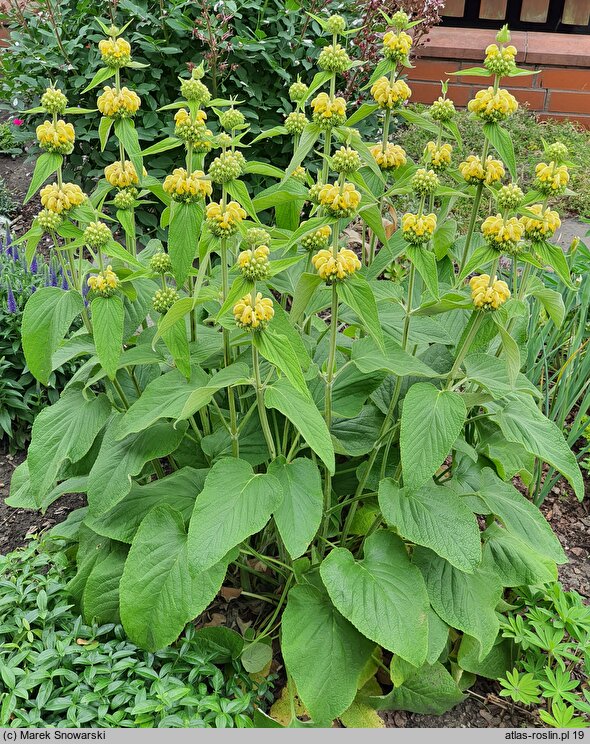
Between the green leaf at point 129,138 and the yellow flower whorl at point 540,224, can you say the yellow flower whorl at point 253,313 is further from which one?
the yellow flower whorl at point 540,224

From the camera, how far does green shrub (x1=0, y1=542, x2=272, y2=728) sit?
6.50 feet

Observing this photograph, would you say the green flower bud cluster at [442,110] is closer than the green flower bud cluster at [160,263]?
No

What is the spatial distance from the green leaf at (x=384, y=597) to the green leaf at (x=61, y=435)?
784 mm

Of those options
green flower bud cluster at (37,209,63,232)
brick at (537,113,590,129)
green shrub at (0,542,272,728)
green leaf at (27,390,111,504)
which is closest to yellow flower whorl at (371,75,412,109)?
green flower bud cluster at (37,209,63,232)

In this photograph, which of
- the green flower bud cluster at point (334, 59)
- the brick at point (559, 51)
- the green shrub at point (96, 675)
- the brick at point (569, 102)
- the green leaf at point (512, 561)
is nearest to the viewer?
the green shrub at point (96, 675)

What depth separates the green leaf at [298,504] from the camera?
76.5 inches

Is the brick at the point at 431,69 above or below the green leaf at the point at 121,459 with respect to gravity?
above

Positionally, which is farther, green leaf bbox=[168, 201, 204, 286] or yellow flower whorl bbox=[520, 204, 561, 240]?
yellow flower whorl bbox=[520, 204, 561, 240]

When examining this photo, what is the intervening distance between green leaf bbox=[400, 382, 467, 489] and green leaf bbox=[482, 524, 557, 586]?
53cm

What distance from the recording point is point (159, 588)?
6.88 ft

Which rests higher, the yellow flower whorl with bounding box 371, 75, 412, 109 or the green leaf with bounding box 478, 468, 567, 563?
the yellow flower whorl with bounding box 371, 75, 412, 109

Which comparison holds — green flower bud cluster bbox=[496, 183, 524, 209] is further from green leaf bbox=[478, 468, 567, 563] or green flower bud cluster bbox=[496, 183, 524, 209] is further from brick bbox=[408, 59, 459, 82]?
brick bbox=[408, 59, 459, 82]

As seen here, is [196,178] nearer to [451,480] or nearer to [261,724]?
[451,480]

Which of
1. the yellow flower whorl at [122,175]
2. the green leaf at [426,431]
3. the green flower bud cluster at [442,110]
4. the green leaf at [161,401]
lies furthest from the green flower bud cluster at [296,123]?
the green leaf at [426,431]
